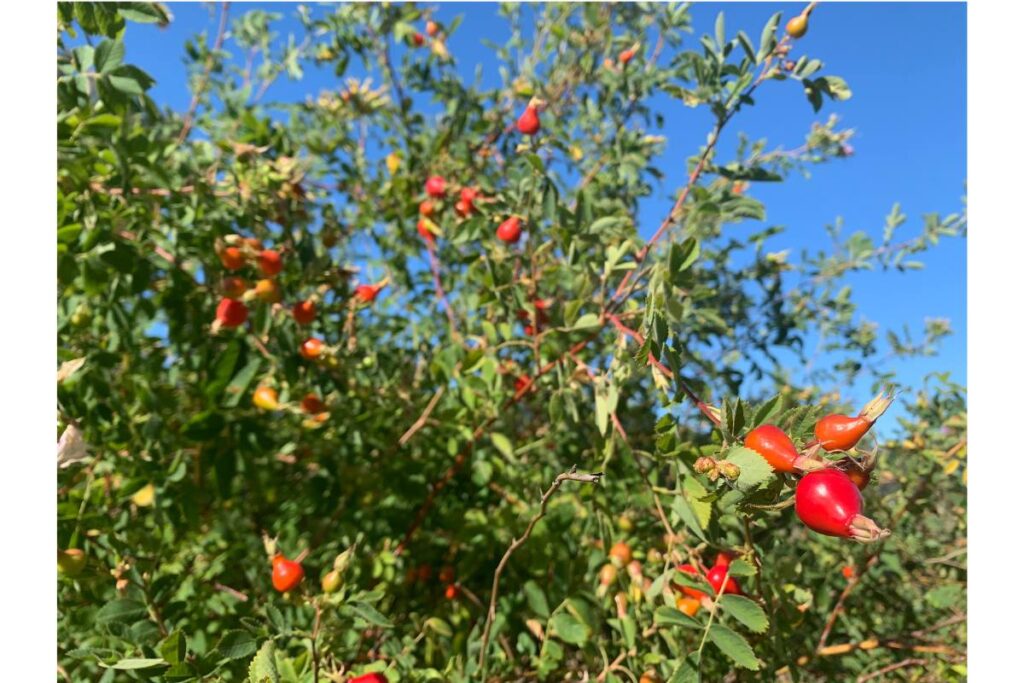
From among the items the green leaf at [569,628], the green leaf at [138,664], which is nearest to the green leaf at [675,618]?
the green leaf at [569,628]

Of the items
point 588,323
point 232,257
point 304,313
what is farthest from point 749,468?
point 232,257

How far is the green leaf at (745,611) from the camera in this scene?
3.57 ft

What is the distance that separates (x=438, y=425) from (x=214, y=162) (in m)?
1.27

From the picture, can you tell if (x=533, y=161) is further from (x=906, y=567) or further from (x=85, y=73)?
(x=906, y=567)

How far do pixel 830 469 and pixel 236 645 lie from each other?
40.2 inches

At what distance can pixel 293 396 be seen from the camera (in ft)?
6.72

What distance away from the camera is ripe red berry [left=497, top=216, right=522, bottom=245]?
6.00 ft

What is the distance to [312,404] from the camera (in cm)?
191

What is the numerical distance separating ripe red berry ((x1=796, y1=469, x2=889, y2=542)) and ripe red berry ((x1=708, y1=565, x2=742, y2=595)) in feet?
1.72

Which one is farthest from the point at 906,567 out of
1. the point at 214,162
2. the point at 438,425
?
the point at 214,162

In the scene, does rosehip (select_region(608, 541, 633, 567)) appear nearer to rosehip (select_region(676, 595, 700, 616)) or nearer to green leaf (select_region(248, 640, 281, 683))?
rosehip (select_region(676, 595, 700, 616))

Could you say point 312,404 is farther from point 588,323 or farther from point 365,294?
point 588,323

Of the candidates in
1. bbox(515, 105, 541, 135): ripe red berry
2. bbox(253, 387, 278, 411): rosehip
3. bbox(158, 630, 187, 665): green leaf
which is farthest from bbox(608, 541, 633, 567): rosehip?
Result: bbox(515, 105, 541, 135): ripe red berry
